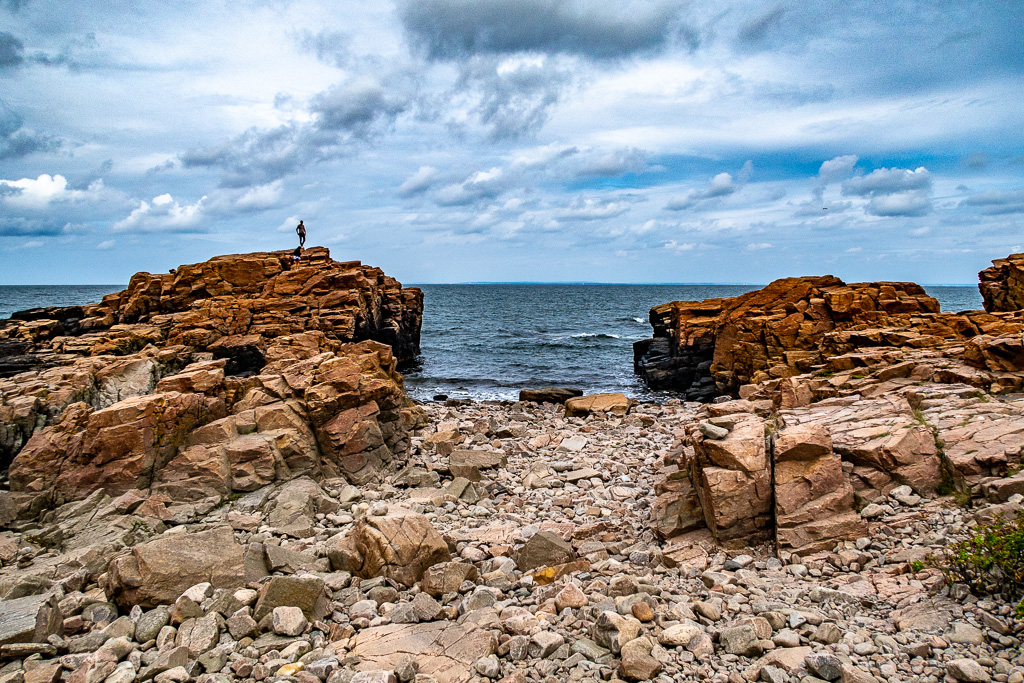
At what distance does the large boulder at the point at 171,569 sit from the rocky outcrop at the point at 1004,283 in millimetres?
39037

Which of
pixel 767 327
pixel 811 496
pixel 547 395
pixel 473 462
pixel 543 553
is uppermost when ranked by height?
pixel 767 327

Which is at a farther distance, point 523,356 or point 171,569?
point 523,356

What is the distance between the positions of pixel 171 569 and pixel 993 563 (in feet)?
36.2

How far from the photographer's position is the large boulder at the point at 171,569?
330 inches

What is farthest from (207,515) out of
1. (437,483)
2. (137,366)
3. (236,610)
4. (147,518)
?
(137,366)

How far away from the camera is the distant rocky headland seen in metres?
6.82

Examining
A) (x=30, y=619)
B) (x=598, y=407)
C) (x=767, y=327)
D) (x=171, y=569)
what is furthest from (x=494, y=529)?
(x=767, y=327)

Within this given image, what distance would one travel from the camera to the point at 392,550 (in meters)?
9.63

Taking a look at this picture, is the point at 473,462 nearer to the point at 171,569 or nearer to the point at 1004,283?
the point at 171,569

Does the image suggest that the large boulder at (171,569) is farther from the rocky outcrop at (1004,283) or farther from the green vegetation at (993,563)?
the rocky outcrop at (1004,283)

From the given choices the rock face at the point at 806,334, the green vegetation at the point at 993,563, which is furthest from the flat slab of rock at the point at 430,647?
the rock face at the point at 806,334

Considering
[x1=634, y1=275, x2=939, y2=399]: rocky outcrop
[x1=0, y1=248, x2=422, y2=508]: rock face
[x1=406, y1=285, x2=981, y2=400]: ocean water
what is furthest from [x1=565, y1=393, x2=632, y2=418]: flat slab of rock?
[x1=406, y1=285, x2=981, y2=400]: ocean water

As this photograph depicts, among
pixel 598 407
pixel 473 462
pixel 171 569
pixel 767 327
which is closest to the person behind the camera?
pixel 171 569

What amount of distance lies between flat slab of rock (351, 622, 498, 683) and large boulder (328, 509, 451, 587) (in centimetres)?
164
